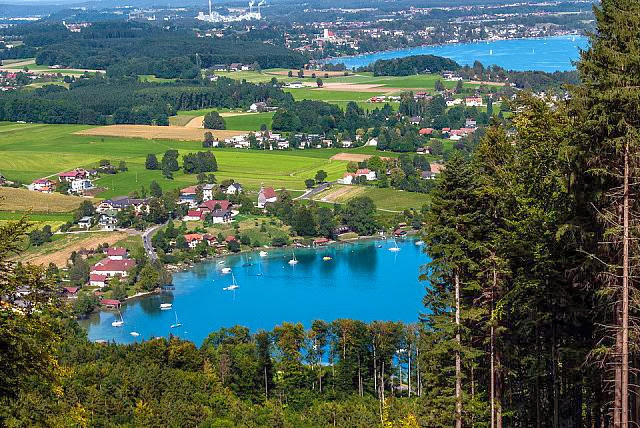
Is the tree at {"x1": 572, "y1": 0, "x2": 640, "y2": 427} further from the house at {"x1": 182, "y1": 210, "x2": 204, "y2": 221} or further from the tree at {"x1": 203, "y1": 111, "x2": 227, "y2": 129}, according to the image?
the tree at {"x1": 203, "y1": 111, "x2": 227, "y2": 129}

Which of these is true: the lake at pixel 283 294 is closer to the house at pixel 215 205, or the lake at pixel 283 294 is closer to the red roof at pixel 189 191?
the house at pixel 215 205

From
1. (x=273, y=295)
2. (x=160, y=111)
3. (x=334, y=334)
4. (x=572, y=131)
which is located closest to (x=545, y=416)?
(x=572, y=131)

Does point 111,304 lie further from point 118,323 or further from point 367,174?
point 367,174

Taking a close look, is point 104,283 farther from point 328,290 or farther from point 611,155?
point 611,155

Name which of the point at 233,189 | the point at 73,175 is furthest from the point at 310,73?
the point at 233,189

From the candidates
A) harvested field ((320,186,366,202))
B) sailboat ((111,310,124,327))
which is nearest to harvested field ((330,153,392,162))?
harvested field ((320,186,366,202))

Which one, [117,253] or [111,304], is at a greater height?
[117,253]

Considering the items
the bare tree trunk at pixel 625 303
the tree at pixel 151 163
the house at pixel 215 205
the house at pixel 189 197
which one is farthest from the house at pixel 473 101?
the bare tree trunk at pixel 625 303
